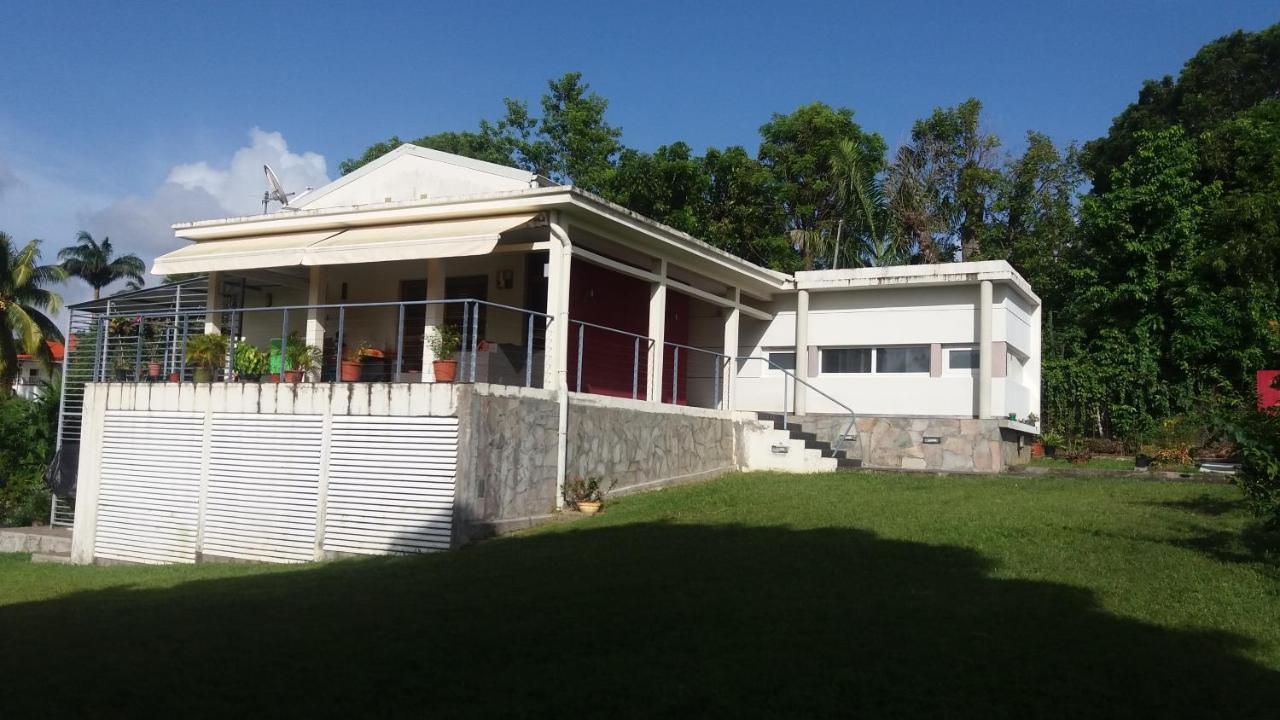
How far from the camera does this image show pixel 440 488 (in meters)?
12.1

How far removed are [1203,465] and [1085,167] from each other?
1763 centimetres

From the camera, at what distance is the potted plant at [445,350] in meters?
12.7

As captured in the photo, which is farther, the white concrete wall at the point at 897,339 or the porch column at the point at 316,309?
the white concrete wall at the point at 897,339

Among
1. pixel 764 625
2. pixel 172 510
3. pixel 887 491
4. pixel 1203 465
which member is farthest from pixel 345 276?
pixel 1203 465

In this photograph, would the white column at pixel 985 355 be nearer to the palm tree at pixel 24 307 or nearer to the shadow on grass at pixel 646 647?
the shadow on grass at pixel 646 647

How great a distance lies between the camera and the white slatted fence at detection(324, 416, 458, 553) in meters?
12.1

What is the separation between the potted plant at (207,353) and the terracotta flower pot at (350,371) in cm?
217

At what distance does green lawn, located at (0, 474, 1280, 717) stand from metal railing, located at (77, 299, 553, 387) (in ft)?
9.49

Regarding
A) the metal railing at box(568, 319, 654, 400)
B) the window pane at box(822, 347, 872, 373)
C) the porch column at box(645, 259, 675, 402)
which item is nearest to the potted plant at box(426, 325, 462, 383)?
the metal railing at box(568, 319, 654, 400)

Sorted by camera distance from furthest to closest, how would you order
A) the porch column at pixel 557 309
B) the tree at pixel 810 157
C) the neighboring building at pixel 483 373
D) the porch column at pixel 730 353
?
the tree at pixel 810 157 → the porch column at pixel 730 353 → the porch column at pixel 557 309 → the neighboring building at pixel 483 373

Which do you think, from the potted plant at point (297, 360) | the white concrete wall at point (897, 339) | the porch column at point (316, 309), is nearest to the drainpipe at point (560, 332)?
the potted plant at point (297, 360)

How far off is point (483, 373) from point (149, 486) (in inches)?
202

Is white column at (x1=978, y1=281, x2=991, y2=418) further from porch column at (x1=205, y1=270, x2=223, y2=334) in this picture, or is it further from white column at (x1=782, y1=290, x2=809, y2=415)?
porch column at (x1=205, y1=270, x2=223, y2=334)

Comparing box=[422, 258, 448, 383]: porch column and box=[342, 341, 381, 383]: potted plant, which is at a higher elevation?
box=[422, 258, 448, 383]: porch column
